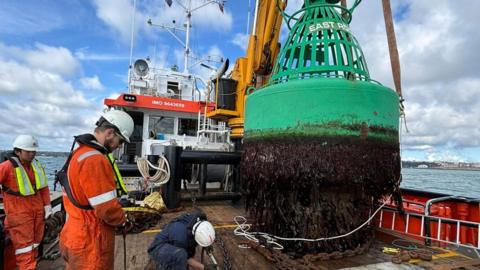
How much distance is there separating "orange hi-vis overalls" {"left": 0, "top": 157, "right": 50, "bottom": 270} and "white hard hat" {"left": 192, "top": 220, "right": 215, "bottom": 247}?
6.74 feet

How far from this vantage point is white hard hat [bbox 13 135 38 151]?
3.53 meters

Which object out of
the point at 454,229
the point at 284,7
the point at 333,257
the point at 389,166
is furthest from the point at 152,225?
the point at 284,7

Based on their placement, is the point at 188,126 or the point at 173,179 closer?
the point at 173,179

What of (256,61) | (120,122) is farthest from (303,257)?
(256,61)

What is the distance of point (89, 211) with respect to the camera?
222 cm

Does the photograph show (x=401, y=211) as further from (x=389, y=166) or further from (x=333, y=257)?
(x=333, y=257)

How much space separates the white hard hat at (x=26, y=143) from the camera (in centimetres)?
353

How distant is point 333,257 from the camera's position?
335 cm

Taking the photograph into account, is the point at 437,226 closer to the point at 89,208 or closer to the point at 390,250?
the point at 390,250

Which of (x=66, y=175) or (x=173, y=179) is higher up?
(x=66, y=175)

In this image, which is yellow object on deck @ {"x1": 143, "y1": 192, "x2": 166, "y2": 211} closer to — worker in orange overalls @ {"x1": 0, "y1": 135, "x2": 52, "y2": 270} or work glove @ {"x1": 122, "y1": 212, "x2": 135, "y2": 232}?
work glove @ {"x1": 122, "y1": 212, "x2": 135, "y2": 232}

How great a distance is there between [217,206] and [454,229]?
14.3 feet

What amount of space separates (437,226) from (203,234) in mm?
4327

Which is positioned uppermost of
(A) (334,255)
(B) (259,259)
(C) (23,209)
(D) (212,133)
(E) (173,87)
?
(E) (173,87)
